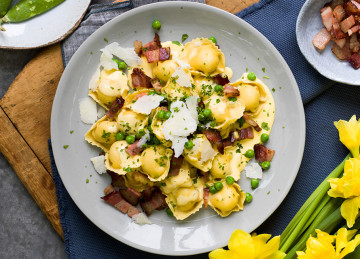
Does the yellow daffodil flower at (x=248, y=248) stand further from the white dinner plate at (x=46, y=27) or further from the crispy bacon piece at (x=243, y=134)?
the white dinner plate at (x=46, y=27)

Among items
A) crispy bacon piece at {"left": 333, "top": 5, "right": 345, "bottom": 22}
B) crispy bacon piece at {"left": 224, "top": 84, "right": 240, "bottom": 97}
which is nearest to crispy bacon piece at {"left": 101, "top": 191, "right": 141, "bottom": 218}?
crispy bacon piece at {"left": 224, "top": 84, "right": 240, "bottom": 97}

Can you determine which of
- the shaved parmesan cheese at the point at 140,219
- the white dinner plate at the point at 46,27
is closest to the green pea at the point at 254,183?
the shaved parmesan cheese at the point at 140,219

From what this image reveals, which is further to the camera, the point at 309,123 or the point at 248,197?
the point at 309,123

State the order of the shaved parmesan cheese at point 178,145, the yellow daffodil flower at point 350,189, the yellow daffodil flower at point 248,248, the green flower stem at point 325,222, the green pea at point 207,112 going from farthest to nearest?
the green pea at point 207,112, the shaved parmesan cheese at point 178,145, the green flower stem at point 325,222, the yellow daffodil flower at point 350,189, the yellow daffodil flower at point 248,248

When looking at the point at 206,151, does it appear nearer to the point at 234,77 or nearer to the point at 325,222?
the point at 234,77

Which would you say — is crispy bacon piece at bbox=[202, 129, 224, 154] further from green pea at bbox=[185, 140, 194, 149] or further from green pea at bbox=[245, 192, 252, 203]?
green pea at bbox=[245, 192, 252, 203]

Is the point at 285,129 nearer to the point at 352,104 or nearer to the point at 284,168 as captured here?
the point at 284,168

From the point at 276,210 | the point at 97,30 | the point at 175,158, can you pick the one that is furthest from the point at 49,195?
the point at 276,210

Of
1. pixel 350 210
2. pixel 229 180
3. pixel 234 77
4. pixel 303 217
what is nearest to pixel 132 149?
pixel 229 180

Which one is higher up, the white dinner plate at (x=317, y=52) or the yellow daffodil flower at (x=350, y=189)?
the white dinner plate at (x=317, y=52)
